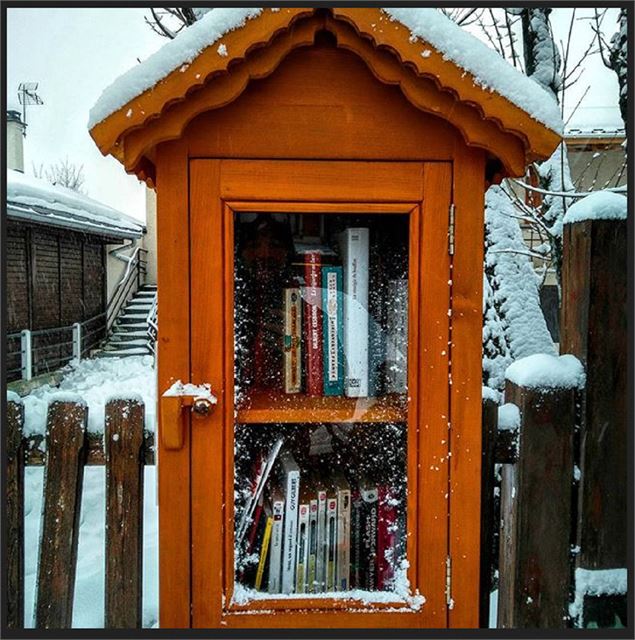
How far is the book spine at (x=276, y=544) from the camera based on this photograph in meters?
1.45

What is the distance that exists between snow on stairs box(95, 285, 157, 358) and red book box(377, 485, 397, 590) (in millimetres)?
10267

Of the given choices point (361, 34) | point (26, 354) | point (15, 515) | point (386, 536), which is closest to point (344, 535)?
point (386, 536)

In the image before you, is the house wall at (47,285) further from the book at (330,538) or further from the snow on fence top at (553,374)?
the snow on fence top at (553,374)

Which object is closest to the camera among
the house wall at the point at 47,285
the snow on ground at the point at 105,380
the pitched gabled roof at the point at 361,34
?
the pitched gabled roof at the point at 361,34

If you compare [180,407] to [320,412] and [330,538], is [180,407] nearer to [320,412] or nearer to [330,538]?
[320,412]

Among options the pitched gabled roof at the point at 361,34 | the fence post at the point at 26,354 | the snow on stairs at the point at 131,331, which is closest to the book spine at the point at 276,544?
the pitched gabled roof at the point at 361,34

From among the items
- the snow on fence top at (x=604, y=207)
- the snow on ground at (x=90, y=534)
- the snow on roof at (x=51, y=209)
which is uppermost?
the snow on roof at (x=51, y=209)

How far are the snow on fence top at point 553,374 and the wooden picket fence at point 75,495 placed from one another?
3.29ft

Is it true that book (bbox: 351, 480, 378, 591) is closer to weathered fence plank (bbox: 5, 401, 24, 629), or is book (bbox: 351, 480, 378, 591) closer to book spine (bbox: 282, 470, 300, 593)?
book spine (bbox: 282, 470, 300, 593)

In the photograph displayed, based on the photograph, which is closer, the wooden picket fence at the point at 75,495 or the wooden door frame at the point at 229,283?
the wooden door frame at the point at 229,283

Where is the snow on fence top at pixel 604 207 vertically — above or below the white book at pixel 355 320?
above

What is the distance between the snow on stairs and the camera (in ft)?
37.0

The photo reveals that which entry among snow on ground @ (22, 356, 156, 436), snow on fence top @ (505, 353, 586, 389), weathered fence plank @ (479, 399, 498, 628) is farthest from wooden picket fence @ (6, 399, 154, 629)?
snow on ground @ (22, 356, 156, 436)

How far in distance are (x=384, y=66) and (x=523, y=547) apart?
1.22 meters
